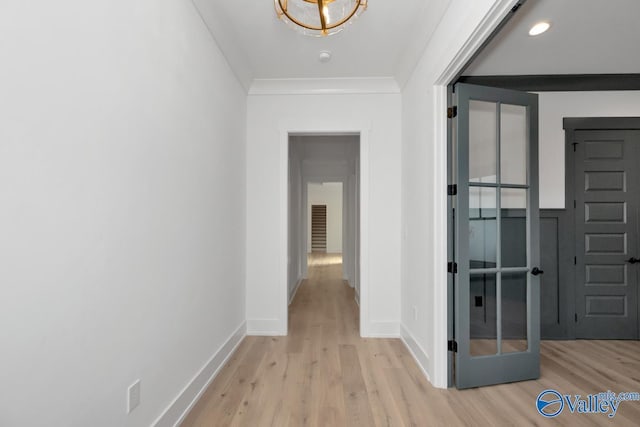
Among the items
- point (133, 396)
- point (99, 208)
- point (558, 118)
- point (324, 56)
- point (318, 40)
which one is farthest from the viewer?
point (558, 118)

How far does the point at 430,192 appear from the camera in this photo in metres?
2.46

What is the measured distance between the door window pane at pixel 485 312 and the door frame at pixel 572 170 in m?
1.56

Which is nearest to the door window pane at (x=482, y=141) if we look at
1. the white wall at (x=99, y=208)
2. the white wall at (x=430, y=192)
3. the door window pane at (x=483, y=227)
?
the door window pane at (x=483, y=227)

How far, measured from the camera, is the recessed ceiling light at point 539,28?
2.31 metres

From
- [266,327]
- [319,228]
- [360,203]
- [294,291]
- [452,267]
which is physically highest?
[360,203]

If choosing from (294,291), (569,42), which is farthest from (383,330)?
(569,42)

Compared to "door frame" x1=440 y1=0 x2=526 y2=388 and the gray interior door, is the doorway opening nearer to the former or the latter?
"door frame" x1=440 y1=0 x2=526 y2=388

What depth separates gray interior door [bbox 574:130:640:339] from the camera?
3.29m

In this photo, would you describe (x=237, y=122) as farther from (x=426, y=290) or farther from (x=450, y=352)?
(x=450, y=352)

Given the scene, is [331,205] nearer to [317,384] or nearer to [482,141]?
[482,141]

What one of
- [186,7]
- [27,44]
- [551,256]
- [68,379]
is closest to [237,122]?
[186,7]

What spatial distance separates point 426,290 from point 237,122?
7.71ft

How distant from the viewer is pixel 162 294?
171 centimetres

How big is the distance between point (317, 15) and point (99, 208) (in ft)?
4.66
